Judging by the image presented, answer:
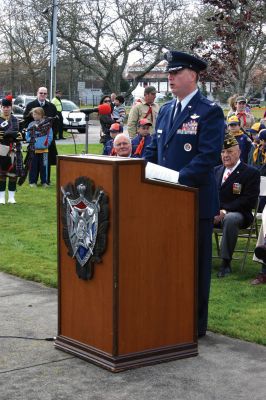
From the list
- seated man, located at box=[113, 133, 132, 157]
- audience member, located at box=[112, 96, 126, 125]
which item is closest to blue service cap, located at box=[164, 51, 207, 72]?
seated man, located at box=[113, 133, 132, 157]

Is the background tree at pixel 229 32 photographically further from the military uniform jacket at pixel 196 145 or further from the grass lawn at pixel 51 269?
the military uniform jacket at pixel 196 145

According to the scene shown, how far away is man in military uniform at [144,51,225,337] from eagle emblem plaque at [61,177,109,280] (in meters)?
0.69

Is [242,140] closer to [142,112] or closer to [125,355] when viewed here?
[142,112]

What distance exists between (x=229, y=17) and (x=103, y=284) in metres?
10.9

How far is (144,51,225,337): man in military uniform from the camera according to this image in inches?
219

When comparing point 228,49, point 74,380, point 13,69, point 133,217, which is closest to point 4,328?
point 74,380

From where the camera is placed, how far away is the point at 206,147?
5562 mm

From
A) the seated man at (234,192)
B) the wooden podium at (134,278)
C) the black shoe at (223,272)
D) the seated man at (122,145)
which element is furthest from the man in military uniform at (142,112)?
the wooden podium at (134,278)

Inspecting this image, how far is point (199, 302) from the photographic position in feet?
19.2

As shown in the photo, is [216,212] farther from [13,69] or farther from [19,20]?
[13,69]

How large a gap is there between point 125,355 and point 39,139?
11.7 m

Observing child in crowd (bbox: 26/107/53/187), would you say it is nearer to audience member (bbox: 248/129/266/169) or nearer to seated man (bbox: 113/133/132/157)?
audience member (bbox: 248/129/266/169)

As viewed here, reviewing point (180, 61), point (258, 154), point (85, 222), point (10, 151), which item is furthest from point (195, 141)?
point (10, 151)

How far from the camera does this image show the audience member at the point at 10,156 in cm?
1428
